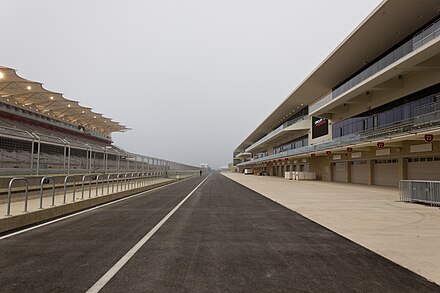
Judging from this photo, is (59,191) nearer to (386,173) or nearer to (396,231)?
(396,231)

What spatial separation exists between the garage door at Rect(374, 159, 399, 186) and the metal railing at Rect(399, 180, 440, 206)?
1163cm

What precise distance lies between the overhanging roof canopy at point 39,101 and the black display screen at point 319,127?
1471 inches

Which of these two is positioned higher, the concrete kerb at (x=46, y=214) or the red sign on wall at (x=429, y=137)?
the red sign on wall at (x=429, y=137)

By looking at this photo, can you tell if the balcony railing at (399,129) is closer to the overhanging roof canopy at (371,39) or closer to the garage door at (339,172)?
the garage door at (339,172)

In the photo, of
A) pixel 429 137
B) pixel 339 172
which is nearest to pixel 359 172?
pixel 339 172

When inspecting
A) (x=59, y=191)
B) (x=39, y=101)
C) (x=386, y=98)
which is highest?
(x=39, y=101)

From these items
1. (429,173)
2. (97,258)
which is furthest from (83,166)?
(429,173)

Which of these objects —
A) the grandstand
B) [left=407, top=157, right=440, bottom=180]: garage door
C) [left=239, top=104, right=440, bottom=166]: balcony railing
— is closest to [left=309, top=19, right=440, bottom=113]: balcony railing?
[left=239, top=104, right=440, bottom=166]: balcony railing

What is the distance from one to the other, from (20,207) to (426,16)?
87.2 feet

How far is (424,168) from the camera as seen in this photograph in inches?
828

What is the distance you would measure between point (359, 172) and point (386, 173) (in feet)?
15.5

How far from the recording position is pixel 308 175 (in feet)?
133

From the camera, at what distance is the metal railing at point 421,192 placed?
38.9ft

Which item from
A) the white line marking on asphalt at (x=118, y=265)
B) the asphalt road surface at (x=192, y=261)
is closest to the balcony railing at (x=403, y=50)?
the asphalt road surface at (x=192, y=261)
